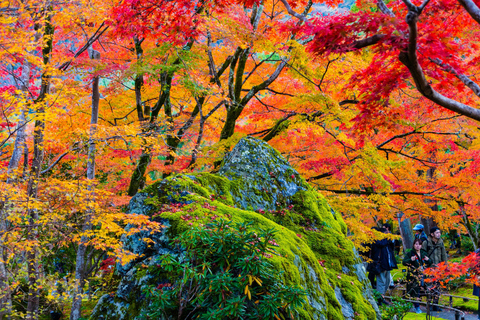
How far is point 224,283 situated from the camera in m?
2.40

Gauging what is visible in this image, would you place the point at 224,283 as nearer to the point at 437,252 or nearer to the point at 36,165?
the point at 36,165

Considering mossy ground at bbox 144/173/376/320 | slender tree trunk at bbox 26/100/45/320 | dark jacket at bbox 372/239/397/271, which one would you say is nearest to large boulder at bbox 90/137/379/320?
mossy ground at bbox 144/173/376/320

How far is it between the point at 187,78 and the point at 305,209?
12.6 feet

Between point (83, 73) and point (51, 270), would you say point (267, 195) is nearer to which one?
point (83, 73)

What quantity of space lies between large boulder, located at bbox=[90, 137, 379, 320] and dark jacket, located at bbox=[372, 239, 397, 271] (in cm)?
242

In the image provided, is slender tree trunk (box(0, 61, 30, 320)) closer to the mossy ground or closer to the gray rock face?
the mossy ground

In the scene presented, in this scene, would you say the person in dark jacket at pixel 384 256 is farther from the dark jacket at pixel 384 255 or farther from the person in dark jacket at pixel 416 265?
the person in dark jacket at pixel 416 265

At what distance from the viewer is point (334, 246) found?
17.2ft

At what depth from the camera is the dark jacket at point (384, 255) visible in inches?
310

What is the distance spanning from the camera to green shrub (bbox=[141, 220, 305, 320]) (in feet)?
8.02

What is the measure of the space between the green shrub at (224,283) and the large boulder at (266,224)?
1.52 ft

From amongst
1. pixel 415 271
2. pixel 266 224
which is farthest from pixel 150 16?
pixel 415 271

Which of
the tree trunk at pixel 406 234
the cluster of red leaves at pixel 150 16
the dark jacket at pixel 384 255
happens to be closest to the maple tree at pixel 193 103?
the cluster of red leaves at pixel 150 16

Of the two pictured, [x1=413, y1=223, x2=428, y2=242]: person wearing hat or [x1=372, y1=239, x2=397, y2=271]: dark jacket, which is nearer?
[x1=413, y1=223, x2=428, y2=242]: person wearing hat
